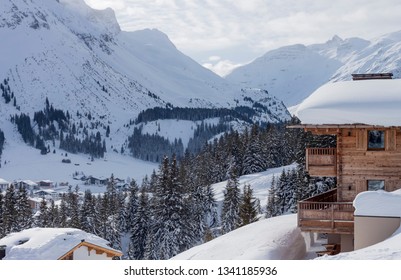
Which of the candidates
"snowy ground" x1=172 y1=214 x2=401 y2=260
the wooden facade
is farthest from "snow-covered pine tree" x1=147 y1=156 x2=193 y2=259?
"snowy ground" x1=172 y1=214 x2=401 y2=260

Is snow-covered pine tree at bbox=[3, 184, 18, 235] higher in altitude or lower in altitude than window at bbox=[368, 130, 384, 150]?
lower

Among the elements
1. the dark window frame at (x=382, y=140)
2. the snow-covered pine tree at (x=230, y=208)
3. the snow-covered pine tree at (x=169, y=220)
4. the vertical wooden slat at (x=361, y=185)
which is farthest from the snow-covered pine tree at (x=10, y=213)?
the dark window frame at (x=382, y=140)

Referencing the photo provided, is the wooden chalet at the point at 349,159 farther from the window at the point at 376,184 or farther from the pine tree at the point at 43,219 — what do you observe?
the pine tree at the point at 43,219

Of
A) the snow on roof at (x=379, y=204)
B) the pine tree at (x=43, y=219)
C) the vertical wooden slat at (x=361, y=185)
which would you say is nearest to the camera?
the snow on roof at (x=379, y=204)

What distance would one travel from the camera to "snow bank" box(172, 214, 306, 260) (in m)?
21.6

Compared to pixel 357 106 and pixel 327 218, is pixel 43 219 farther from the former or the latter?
pixel 357 106

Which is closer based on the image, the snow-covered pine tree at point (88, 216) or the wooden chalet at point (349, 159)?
the wooden chalet at point (349, 159)

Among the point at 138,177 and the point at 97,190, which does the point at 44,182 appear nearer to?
the point at 97,190

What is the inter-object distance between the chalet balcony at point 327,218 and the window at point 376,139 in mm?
2679

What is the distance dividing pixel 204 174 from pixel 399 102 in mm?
73505

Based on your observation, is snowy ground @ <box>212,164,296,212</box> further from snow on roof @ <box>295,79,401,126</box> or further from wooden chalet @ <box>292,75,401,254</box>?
snow on roof @ <box>295,79,401,126</box>

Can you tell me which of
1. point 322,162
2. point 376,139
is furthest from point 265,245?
point 376,139

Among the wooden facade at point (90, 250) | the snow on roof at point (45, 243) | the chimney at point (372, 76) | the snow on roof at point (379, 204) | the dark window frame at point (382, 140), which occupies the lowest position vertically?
the wooden facade at point (90, 250)

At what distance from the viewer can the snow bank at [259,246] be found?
A: 2159 centimetres
